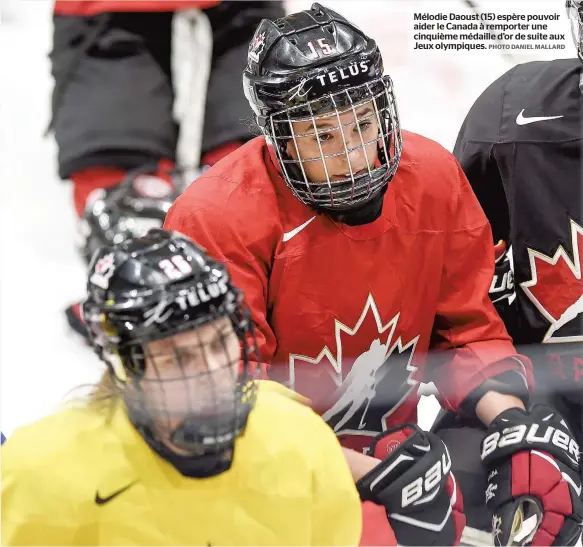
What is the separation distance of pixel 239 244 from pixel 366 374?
0.26 m

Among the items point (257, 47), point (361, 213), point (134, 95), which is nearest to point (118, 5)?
point (134, 95)

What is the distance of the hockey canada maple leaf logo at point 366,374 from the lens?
134cm

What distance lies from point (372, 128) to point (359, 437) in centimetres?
39

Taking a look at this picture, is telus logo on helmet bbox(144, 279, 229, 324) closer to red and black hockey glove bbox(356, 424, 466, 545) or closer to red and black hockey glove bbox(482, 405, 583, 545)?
red and black hockey glove bbox(356, 424, 466, 545)

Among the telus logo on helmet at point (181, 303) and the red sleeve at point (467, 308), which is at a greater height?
the telus logo on helmet at point (181, 303)

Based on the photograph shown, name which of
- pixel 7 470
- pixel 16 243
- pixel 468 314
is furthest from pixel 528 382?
pixel 16 243

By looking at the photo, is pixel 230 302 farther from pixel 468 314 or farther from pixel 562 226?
pixel 562 226

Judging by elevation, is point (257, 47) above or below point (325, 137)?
above

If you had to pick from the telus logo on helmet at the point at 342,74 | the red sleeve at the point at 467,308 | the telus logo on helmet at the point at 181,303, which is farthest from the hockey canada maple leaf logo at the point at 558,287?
the telus logo on helmet at the point at 181,303

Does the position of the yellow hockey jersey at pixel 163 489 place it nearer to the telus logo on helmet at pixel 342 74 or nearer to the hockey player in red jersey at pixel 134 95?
the telus logo on helmet at pixel 342 74

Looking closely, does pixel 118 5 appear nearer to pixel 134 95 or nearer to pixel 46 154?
pixel 134 95

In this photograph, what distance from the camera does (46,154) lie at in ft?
7.74

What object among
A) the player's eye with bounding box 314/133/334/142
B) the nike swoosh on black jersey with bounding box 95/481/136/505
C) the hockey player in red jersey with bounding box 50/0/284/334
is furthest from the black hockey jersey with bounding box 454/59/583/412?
the nike swoosh on black jersey with bounding box 95/481/136/505

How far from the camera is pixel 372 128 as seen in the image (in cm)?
124
